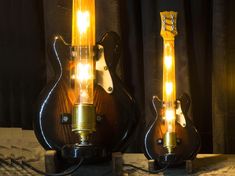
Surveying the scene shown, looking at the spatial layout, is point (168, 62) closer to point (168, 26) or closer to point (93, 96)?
point (168, 26)

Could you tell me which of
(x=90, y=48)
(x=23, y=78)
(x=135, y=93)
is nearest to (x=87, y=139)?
(x=90, y=48)

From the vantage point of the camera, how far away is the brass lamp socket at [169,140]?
1.22 metres

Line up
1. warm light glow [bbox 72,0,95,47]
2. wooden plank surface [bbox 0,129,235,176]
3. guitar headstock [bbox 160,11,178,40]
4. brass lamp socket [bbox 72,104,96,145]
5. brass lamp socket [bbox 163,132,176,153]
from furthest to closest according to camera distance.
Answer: guitar headstock [bbox 160,11,178,40] → brass lamp socket [bbox 163,132,176,153] → wooden plank surface [bbox 0,129,235,176] → warm light glow [bbox 72,0,95,47] → brass lamp socket [bbox 72,104,96,145]

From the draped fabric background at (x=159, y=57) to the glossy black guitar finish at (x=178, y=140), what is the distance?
0.42 m

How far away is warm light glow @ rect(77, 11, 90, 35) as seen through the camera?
829 millimetres

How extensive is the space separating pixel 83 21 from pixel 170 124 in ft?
1.77

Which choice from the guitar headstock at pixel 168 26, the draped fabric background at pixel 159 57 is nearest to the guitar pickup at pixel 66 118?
the guitar headstock at pixel 168 26

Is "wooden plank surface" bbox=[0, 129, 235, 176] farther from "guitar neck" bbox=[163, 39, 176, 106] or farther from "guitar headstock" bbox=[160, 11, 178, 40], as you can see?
"guitar headstock" bbox=[160, 11, 178, 40]

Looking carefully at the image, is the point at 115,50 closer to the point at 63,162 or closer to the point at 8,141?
the point at 63,162

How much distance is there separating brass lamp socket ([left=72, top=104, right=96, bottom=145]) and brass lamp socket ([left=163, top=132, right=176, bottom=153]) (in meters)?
0.52

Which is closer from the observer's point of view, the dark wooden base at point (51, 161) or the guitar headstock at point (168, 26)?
the dark wooden base at point (51, 161)

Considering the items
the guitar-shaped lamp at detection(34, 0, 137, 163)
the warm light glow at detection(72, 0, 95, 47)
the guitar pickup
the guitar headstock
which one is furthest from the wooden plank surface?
the guitar headstock

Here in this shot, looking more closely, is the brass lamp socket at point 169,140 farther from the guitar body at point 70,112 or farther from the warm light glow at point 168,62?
the guitar body at point 70,112

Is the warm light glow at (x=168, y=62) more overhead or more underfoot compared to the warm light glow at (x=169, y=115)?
more overhead
